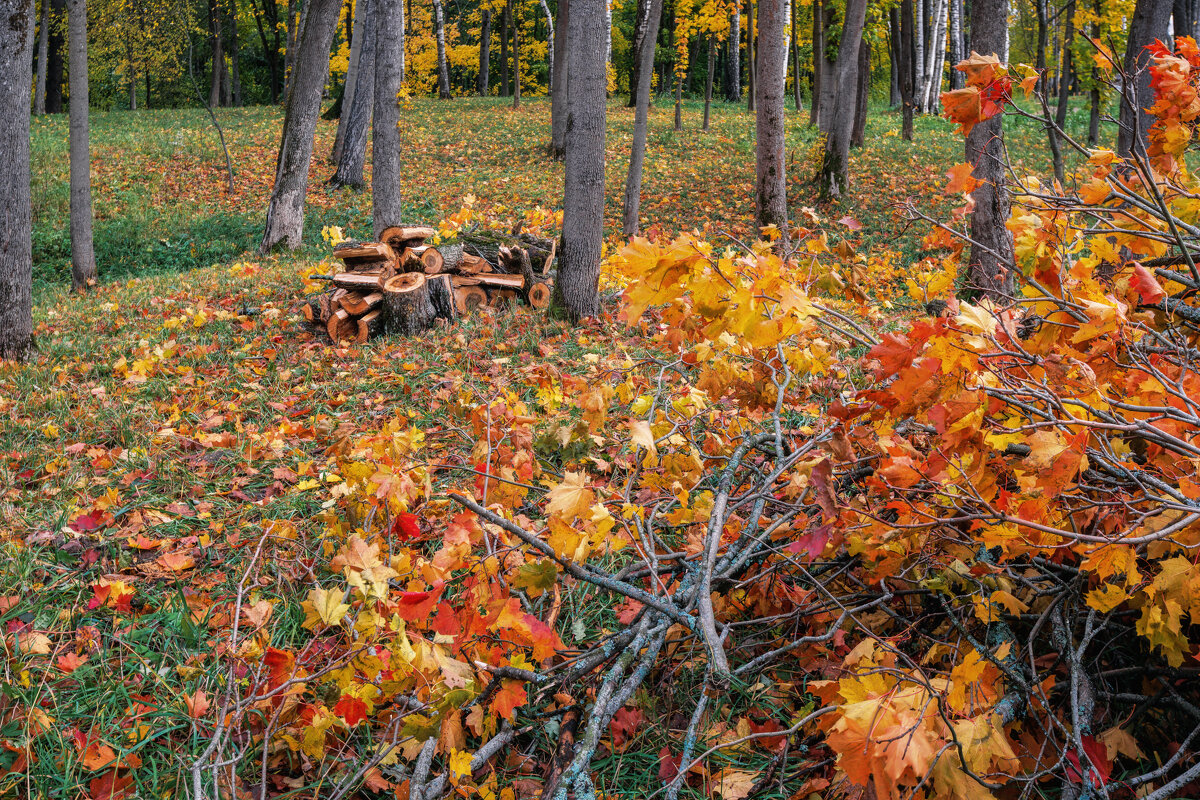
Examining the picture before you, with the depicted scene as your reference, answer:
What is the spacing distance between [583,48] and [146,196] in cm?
1209

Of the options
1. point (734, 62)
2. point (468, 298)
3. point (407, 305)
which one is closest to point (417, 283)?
point (407, 305)

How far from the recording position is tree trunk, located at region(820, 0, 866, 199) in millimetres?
12523

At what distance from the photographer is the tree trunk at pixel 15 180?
577 cm

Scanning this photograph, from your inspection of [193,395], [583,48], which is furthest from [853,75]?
[193,395]

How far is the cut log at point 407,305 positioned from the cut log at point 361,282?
11cm

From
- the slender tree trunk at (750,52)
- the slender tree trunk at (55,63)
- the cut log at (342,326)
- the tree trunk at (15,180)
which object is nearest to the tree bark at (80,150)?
the tree trunk at (15,180)

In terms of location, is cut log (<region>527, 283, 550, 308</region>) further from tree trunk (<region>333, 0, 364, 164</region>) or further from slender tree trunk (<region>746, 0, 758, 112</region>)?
slender tree trunk (<region>746, 0, 758, 112</region>)

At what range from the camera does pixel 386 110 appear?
8.34 meters

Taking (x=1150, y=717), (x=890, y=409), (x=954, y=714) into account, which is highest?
(x=890, y=409)

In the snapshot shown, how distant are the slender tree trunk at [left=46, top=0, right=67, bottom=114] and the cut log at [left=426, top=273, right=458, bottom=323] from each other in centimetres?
2628

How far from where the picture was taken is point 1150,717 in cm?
181

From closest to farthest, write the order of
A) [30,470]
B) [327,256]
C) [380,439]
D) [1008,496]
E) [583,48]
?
[1008,496]
[380,439]
[30,470]
[583,48]
[327,256]

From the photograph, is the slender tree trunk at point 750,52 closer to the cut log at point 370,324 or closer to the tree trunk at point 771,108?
the tree trunk at point 771,108

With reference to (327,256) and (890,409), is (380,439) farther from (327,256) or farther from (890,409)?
(327,256)
